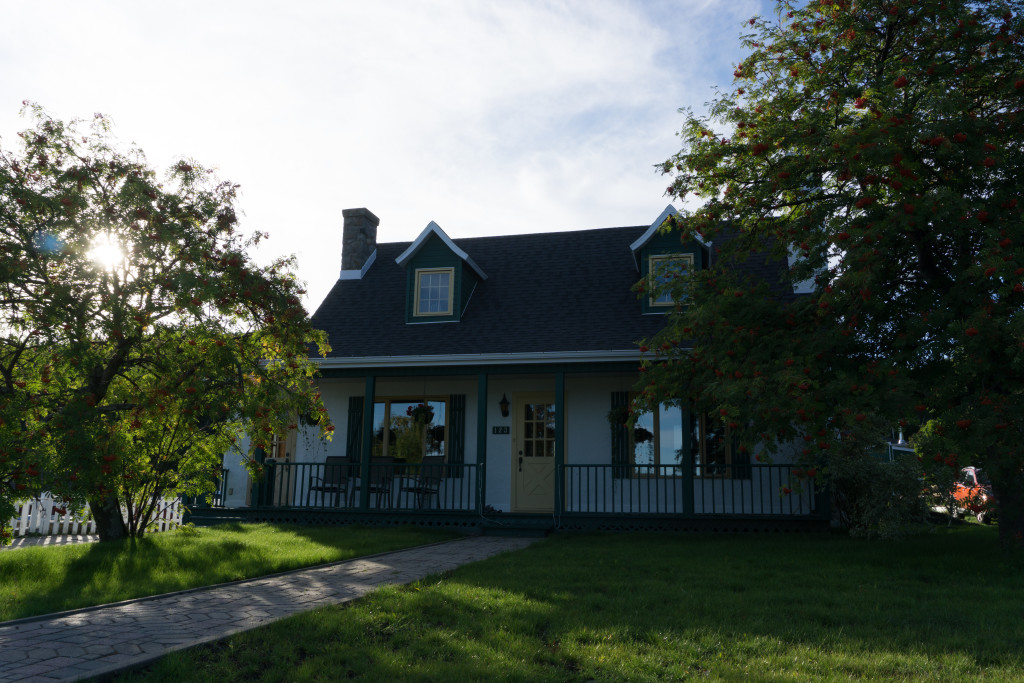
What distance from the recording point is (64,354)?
7.10 m

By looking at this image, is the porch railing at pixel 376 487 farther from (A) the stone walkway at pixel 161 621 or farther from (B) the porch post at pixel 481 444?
(A) the stone walkway at pixel 161 621

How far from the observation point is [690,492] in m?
12.8

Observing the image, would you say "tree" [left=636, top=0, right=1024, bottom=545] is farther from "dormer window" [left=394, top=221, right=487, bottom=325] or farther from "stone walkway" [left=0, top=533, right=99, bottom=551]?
"stone walkway" [left=0, top=533, right=99, bottom=551]

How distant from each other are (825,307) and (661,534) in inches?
227

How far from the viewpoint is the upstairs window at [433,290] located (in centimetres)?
1581

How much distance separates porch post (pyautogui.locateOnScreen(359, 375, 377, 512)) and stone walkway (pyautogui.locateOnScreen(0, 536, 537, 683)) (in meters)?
5.55

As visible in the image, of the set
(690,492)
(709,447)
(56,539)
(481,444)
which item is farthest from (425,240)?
(56,539)

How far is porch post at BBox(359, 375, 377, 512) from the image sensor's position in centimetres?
1390

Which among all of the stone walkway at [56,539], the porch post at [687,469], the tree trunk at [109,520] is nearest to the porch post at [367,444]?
the stone walkway at [56,539]

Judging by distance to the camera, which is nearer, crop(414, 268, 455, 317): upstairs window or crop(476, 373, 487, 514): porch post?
crop(476, 373, 487, 514): porch post

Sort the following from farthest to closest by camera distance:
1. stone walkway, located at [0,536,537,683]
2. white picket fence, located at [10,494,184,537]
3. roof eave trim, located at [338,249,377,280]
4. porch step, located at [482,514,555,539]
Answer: roof eave trim, located at [338,249,377,280], porch step, located at [482,514,555,539], white picket fence, located at [10,494,184,537], stone walkway, located at [0,536,537,683]

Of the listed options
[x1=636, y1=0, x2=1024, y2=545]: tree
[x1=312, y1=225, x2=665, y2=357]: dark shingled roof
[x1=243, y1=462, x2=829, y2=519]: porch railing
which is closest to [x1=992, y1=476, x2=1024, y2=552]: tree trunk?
[x1=636, y1=0, x2=1024, y2=545]: tree

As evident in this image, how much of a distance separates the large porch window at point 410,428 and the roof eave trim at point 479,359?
1433 mm

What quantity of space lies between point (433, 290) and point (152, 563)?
9.08 metres
